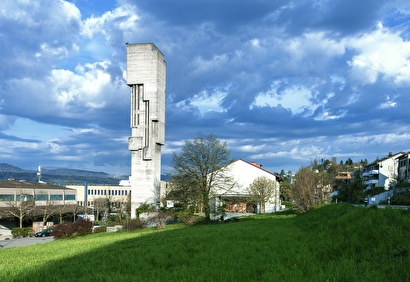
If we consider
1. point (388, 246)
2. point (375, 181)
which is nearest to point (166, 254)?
point (388, 246)

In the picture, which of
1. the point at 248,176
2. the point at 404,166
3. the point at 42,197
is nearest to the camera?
the point at 248,176

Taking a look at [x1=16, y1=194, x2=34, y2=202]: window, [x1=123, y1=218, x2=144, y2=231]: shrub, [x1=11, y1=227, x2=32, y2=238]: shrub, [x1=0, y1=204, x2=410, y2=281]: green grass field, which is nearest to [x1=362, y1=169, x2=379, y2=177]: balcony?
[x1=123, y1=218, x2=144, y2=231]: shrub

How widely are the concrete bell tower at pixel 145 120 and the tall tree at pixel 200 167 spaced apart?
23.6ft

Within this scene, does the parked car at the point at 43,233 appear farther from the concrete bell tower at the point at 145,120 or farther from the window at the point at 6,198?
the window at the point at 6,198

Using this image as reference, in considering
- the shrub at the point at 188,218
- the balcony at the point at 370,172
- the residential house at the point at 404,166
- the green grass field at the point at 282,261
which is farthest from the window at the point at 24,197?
the balcony at the point at 370,172

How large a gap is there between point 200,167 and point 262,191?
26.4 meters

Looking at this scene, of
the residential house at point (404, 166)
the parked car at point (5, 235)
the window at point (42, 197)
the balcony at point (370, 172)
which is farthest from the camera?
the balcony at point (370, 172)

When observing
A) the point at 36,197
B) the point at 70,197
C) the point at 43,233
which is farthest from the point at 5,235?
the point at 70,197

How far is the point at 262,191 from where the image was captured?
6850 cm

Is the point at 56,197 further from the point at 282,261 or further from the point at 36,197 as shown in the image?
the point at 282,261

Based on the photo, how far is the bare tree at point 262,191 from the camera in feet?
225

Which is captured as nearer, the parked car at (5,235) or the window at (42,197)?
the parked car at (5,235)

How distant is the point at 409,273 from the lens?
8742 millimetres

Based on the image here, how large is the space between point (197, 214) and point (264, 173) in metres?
30.5
